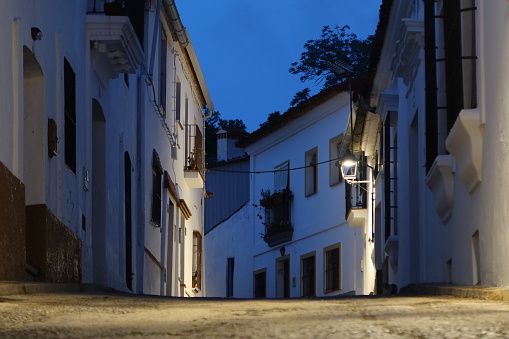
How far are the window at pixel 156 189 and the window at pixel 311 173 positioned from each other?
966cm

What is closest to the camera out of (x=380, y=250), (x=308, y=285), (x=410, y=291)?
(x=410, y=291)

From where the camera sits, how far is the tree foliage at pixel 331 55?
5231 cm

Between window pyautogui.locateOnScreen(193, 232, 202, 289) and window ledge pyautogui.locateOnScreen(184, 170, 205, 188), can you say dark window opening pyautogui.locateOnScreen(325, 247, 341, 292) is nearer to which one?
window pyautogui.locateOnScreen(193, 232, 202, 289)

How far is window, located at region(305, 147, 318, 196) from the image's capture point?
3217 cm

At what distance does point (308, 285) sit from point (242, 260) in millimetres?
4963

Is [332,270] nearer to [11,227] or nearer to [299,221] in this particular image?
[299,221]

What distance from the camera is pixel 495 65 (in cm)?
940

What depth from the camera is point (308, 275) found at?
105ft

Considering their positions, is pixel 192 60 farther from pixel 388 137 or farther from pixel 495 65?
pixel 495 65

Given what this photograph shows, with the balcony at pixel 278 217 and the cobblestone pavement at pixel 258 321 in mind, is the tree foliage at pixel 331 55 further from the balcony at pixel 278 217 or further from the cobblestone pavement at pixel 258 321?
the cobblestone pavement at pixel 258 321

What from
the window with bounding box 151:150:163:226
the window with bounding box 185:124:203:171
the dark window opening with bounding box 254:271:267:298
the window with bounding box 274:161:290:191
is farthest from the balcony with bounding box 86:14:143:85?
the dark window opening with bounding box 254:271:267:298

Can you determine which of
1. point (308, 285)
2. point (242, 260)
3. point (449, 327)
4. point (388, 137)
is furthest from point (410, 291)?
point (242, 260)

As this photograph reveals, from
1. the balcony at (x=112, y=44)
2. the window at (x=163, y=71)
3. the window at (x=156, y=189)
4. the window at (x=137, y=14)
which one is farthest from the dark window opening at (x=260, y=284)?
the balcony at (x=112, y=44)

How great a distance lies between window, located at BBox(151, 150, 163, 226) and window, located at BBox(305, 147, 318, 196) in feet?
31.7
